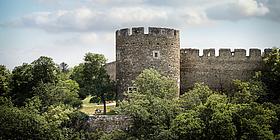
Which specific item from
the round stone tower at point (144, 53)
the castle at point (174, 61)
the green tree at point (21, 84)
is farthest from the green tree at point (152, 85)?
the green tree at point (21, 84)

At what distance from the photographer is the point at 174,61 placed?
35969 millimetres

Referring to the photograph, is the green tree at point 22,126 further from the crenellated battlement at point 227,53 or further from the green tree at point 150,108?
the crenellated battlement at point 227,53

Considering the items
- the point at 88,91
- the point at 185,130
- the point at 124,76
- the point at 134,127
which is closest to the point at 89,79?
the point at 88,91

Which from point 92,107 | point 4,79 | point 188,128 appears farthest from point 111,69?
point 188,128

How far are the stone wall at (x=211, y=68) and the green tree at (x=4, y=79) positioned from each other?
10.7 m

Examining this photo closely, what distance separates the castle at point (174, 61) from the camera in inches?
1391

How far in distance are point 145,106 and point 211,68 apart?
688 centimetres

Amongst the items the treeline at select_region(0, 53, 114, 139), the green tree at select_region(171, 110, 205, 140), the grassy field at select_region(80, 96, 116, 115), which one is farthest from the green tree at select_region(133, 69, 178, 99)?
the grassy field at select_region(80, 96, 116, 115)

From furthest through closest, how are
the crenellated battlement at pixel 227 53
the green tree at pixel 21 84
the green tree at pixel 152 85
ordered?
the green tree at pixel 21 84, the crenellated battlement at pixel 227 53, the green tree at pixel 152 85

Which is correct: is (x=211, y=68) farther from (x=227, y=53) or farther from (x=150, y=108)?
(x=150, y=108)

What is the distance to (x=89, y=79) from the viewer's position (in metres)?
38.9

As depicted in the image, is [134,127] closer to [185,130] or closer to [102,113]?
[185,130]

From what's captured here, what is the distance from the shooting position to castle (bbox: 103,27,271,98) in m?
35.3

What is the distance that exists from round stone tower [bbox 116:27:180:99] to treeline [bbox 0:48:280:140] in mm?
1014
